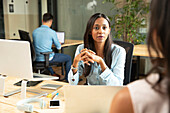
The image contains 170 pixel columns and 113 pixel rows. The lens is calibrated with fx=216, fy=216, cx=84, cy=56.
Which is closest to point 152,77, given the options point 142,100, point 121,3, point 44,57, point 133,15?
point 142,100

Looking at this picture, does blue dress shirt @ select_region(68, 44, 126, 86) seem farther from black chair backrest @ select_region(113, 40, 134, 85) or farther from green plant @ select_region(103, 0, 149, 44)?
green plant @ select_region(103, 0, 149, 44)

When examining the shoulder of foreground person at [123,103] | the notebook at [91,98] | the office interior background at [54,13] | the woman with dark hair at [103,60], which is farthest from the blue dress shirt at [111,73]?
the office interior background at [54,13]

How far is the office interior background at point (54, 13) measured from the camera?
14.4 feet

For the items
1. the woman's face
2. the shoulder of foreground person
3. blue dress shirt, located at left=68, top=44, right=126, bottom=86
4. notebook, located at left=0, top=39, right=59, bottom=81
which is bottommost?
blue dress shirt, located at left=68, top=44, right=126, bottom=86

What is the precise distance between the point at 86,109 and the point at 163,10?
0.67 m

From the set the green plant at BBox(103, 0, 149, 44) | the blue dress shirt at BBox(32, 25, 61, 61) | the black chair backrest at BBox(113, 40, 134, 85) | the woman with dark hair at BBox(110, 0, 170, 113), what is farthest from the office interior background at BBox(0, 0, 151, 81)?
the woman with dark hair at BBox(110, 0, 170, 113)

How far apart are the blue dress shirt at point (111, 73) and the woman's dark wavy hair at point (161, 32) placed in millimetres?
1308

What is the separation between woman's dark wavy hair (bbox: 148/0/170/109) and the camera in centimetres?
45

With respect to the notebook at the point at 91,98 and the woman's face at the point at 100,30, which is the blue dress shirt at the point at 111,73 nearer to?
the woman's face at the point at 100,30

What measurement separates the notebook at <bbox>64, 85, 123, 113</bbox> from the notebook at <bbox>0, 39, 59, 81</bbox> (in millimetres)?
627

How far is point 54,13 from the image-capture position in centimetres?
548

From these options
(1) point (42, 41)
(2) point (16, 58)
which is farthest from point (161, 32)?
(1) point (42, 41)

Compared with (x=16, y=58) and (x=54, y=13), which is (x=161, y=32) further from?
(x=54, y=13)

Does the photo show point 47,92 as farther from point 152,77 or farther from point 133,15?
point 133,15
